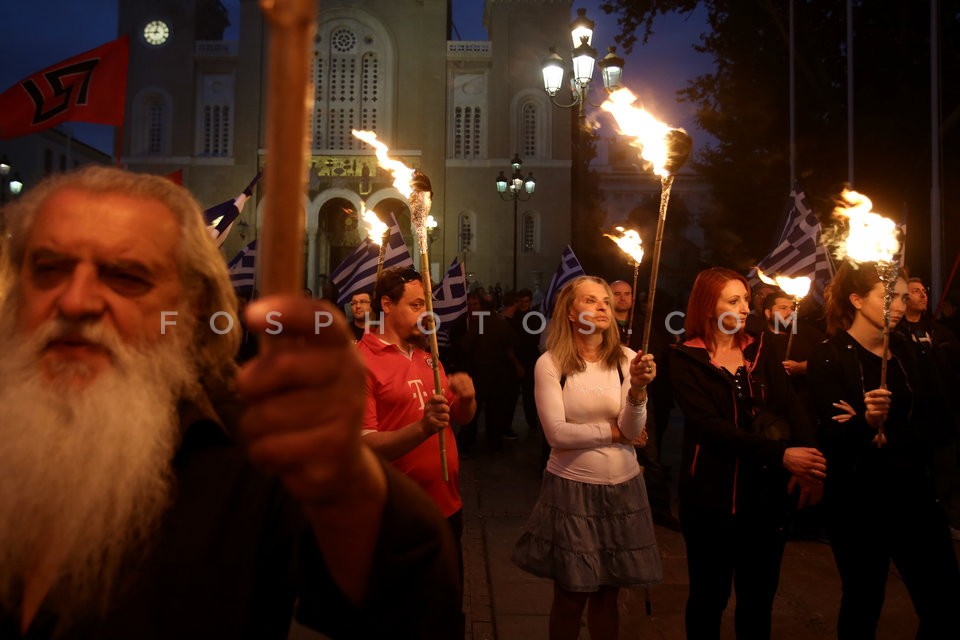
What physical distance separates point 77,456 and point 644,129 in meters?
2.41

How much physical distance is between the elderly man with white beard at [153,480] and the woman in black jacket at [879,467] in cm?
286

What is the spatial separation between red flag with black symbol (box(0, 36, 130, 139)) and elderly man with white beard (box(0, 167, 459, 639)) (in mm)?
5619

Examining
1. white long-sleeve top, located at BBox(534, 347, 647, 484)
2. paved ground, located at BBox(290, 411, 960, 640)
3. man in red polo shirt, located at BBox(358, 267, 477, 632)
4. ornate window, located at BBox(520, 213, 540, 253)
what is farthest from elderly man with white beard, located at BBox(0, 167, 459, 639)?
ornate window, located at BBox(520, 213, 540, 253)

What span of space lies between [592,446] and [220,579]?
2.44 m

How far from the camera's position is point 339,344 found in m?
0.85

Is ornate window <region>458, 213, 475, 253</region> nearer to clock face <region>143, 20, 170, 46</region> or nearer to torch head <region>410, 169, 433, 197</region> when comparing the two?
clock face <region>143, 20, 170, 46</region>

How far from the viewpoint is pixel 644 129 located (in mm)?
2873

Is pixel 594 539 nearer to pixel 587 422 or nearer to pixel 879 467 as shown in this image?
pixel 587 422

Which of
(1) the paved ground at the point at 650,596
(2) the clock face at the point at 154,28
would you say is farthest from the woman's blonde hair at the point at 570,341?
(2) the clock face at the point at 154,28

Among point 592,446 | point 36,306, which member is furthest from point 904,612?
point 36,306

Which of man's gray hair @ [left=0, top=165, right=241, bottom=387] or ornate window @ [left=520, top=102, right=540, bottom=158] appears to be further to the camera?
ornate window @ [left=520, top=102, right=540, bottom=158]

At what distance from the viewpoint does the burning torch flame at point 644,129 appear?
268 cm

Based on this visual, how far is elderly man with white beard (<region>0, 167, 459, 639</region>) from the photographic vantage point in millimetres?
1078

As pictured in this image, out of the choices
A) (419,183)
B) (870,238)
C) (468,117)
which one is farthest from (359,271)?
(468,117)
